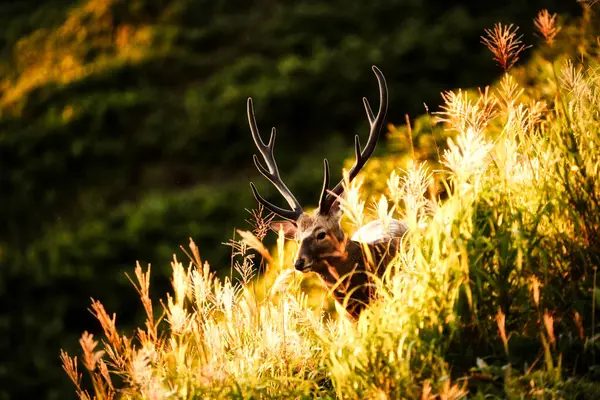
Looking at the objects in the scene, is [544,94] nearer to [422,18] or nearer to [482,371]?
[482,371]

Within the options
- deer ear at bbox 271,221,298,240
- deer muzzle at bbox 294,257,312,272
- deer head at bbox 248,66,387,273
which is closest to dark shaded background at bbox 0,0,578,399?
deer ear at bbox 271,221,298,240

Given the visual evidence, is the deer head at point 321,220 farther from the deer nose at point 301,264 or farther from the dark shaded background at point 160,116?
the dark shaded background at point 160,116

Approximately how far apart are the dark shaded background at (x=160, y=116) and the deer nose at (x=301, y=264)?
11502mm

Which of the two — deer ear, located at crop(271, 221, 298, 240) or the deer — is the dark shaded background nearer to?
deer ear, located at crop(271, 221, 298, 240)

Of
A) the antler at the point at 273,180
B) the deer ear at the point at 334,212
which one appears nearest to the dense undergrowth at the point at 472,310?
the deer ear at the point at 334,212

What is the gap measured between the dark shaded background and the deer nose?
37.7ft

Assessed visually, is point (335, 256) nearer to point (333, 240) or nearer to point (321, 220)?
point (333, 240)

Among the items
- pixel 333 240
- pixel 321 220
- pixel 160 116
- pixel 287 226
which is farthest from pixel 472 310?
pixel 160 116

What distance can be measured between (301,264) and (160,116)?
19.2m

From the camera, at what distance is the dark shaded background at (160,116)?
18.6m

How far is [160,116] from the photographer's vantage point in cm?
2342

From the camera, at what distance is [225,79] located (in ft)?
79.1

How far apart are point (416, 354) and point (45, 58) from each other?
2596cm

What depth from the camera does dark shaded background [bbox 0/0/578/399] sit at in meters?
18.6
